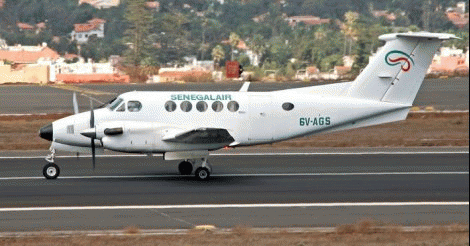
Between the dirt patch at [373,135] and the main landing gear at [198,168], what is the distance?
315 inches

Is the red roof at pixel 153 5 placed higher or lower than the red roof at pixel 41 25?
higher

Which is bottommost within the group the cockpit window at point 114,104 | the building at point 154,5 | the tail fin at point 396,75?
the cockpit window at point 114,104

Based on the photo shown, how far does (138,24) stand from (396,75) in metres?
25.9

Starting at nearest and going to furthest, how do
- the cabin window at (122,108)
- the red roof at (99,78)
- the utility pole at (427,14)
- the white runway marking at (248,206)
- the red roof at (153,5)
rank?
the white runway marking at (248,206)
the cabin window at (122,108)
the red roof at (99,78)
the red roof at (153,5)
the utility pole at (427,14)

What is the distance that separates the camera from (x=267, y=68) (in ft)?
195

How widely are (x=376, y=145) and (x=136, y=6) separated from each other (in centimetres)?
1989

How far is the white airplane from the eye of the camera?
27703 millimetres

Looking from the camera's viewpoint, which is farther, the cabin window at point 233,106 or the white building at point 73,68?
the white building at point 73,68

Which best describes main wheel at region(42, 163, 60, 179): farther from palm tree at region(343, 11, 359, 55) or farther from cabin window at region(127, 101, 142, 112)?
palm tree at region(343, 11, 359, 55)

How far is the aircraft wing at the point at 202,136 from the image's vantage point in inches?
1073

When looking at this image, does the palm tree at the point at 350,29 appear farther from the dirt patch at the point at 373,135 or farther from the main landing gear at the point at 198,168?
the main landing gear at the point at 198,168

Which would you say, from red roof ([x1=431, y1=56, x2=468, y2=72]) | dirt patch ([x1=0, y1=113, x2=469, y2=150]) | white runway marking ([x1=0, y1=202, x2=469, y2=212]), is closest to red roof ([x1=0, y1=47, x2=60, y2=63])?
dirt patch ([x1=0, y1=113, x2=469, y2=150])

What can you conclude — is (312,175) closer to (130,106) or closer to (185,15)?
(130,106)

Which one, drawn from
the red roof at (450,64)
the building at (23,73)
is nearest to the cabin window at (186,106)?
the building at (23,73)
